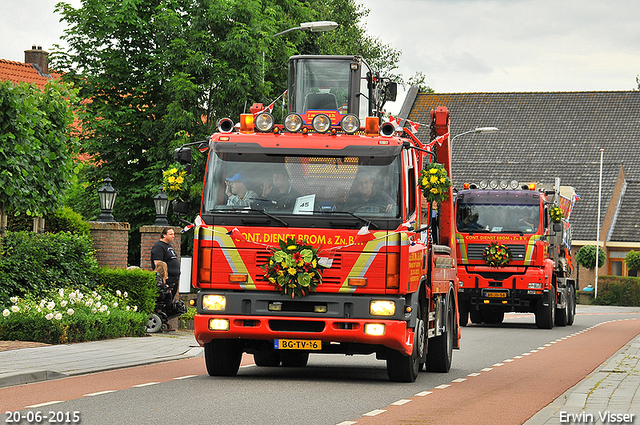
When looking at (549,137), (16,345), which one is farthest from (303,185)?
(549,137)

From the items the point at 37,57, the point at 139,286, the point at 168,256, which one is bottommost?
the point at 139,286

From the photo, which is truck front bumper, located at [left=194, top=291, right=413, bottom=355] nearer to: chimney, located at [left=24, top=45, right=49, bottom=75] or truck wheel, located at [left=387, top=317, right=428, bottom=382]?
truck wheel, located at [left=387, top=317, right=428, bottom=382]

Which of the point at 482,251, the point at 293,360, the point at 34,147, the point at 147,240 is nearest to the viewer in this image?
the point at 293,360

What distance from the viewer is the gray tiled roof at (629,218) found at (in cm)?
5941

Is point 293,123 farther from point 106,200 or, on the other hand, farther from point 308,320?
point 106,200

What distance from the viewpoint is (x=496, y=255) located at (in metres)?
27.1

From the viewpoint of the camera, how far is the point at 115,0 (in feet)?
114

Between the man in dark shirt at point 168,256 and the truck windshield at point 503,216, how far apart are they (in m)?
8.78

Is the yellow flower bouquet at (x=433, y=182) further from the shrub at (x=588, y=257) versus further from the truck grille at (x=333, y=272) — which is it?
the shrub at (x=588, y=257)

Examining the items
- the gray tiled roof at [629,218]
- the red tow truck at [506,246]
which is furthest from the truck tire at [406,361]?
the gray tiled roof at [629,218]

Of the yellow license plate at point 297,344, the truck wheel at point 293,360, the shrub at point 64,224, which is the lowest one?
the truck wheel at point 293,360

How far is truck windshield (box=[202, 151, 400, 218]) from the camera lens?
1223 cm

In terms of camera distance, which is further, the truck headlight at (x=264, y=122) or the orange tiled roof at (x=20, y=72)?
the orange tiled roof at (x=20, y=72)

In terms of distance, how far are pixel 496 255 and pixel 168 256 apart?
9.72 meters
